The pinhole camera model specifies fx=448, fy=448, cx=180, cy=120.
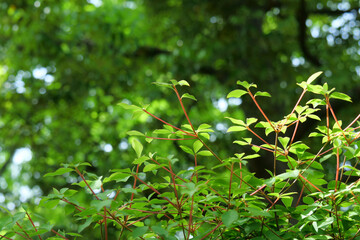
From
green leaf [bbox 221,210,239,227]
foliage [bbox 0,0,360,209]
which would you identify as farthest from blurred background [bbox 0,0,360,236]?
green leaf [bbox 221,210,239,227]

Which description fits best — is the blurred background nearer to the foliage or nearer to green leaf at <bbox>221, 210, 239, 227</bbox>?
the foliage

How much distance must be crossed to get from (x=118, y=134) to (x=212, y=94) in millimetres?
2533

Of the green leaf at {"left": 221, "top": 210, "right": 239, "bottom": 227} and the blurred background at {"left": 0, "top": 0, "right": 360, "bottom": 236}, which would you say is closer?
the green leaf at {"left": 221, "top": 210, "right": 239, "bottom": 227}

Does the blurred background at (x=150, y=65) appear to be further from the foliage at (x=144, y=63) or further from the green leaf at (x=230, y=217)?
the green leaf at (x=230, y=217)

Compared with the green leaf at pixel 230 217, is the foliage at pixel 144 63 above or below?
below

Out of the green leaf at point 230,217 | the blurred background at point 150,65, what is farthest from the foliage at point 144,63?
the green leaf at point 230,217

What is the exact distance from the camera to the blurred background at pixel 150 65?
7473mm

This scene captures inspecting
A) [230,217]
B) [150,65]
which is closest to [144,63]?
[150,65]

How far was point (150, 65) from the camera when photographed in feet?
30.9

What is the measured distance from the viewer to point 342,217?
5.13 ft

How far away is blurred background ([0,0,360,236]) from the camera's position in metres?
7.47

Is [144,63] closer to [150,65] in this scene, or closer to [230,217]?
[150,65]

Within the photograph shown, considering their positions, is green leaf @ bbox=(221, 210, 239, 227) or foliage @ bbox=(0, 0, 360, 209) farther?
foliage @ bbox=(0, 0, 360, 209)

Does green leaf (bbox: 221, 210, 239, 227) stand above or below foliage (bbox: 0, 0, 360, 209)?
above
